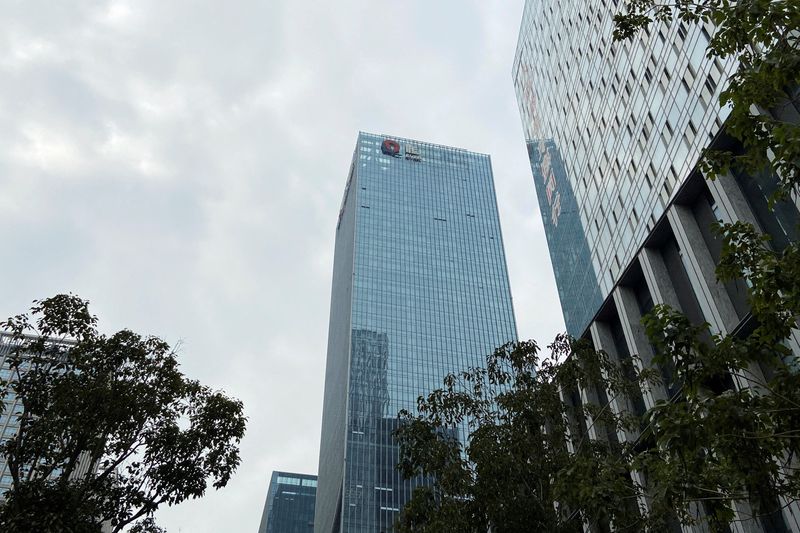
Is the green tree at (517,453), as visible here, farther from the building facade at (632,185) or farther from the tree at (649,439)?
the building facade at (632,185)

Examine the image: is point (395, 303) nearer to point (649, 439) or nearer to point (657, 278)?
point (657, 278)

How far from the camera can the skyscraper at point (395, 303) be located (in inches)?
4537

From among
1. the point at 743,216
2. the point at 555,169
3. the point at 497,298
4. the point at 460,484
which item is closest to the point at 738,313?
the point at 743,216

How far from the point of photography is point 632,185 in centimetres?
4956

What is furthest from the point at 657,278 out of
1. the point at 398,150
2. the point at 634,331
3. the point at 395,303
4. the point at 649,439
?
the point at 398,150

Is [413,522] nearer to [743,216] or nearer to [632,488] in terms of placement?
[632,488]

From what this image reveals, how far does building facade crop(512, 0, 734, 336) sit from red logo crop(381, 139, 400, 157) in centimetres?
8446

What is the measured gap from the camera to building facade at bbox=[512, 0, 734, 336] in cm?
4244

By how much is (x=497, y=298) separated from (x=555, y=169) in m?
73.8

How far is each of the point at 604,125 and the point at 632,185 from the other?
9148 millimetres

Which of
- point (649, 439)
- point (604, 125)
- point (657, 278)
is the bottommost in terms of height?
point (649, 439)

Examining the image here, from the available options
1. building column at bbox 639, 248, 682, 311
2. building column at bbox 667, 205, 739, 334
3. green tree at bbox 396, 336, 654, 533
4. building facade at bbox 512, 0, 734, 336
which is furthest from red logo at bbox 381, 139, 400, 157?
green tree at bbox 396, 336, 654, 533

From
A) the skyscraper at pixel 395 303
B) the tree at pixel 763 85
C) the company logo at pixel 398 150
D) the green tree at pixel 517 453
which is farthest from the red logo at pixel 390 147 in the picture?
the tree at pixel 763 85

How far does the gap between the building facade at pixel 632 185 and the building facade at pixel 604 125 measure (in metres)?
0.13
